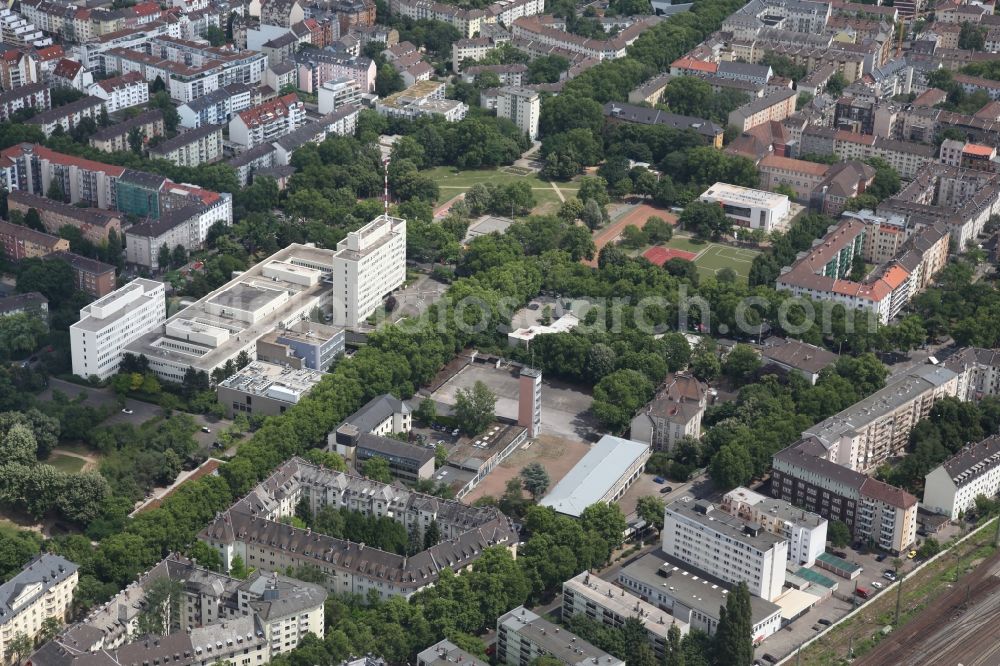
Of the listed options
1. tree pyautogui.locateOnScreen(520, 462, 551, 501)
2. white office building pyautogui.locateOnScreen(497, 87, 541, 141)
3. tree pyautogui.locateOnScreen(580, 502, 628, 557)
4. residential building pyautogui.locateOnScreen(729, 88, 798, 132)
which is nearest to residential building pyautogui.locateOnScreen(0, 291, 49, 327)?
tree pyautogui.locateOnScreen(520, 462, 551, 501)

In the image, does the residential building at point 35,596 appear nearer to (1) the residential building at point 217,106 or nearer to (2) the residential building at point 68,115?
(2) the residential building at point 68,115

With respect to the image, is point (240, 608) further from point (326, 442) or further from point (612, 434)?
point (612, 434)

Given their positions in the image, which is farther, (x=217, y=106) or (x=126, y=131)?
(x=217, y=106)

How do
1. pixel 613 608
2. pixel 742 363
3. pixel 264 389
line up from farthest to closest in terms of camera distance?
1. pixel 742 363
2. pixel 264 389
3. pixel 613 608

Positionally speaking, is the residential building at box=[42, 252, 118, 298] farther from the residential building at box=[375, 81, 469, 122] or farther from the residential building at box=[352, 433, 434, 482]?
the residential building at box=[375, 81, 469, 122]

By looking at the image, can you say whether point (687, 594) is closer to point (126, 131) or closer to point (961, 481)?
point (961, 481)

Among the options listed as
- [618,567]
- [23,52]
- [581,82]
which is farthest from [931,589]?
[23,52]

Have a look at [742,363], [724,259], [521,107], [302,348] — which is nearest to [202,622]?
[302,348]

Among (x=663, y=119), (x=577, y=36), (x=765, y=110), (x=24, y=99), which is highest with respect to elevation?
(x=577, y=36)
